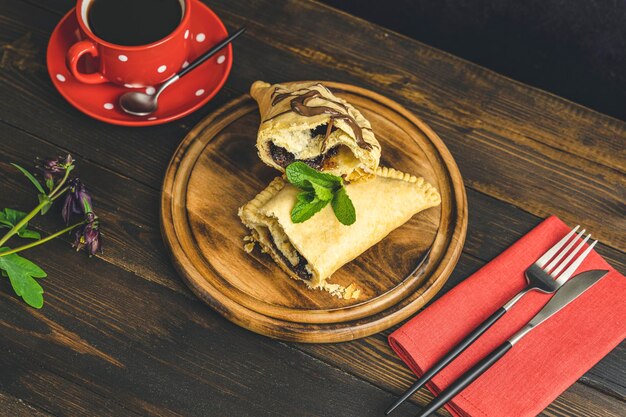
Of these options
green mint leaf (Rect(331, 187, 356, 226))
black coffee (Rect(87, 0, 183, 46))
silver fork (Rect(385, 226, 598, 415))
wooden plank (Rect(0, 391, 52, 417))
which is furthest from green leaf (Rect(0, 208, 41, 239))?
silver fork (Rect(385, 226, 598, 415))

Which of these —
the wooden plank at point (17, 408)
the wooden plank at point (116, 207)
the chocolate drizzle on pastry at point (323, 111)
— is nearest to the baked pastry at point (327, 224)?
the chocolate drizzle on pastry at point (323, 111)

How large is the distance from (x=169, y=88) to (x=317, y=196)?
1.59 ft

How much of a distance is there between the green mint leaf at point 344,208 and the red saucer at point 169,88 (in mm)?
417

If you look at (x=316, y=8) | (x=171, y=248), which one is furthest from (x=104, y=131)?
(x=316, y=8)

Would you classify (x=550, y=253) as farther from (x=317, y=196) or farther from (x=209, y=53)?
(x=209, y=53)

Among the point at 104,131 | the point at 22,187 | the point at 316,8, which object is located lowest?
the point at 22,187

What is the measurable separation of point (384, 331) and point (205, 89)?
704mm

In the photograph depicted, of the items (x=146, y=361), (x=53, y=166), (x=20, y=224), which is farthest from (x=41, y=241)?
(x=146, y=361)

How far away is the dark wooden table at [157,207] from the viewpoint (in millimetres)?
1356

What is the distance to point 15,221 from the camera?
4.71ft

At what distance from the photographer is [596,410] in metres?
1.38

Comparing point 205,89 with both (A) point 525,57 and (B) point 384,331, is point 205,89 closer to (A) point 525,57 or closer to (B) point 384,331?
(B) point 384,331

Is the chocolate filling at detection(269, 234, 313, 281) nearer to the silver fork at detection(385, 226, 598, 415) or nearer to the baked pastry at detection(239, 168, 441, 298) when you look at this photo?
the baked pastry at detection(239, 168, 441, 298)

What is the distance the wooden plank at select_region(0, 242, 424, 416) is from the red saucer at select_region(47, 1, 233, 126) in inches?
14.9
